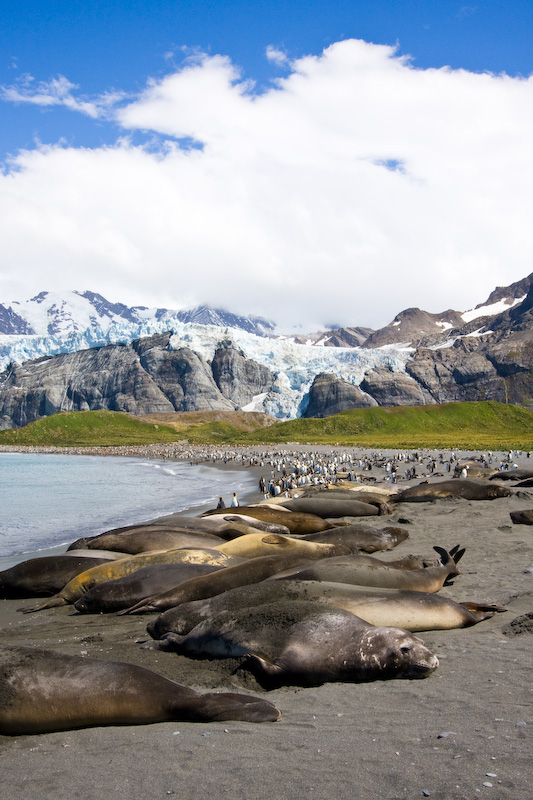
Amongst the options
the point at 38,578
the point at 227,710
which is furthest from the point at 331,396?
the point at 227,710

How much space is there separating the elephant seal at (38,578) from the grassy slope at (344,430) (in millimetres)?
70492

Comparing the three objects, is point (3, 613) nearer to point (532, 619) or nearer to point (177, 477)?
point (532, 619)

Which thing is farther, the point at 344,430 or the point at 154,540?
the point at 344,430

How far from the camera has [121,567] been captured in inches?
413

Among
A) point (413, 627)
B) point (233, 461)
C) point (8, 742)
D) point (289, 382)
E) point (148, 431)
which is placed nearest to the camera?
point (8, 742)

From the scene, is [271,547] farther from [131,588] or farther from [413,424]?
[413,424]

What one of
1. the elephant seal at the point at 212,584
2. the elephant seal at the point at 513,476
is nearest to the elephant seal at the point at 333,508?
the elephant seal at the point at 212,584

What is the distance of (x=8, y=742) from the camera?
4652mm

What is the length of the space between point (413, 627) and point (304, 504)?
1140cm

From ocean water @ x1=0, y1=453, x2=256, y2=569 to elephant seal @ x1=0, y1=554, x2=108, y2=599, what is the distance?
12.1ft

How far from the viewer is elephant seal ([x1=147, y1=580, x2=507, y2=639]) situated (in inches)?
275

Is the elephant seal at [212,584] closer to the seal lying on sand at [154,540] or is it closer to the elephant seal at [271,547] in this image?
the elephant seal at [271,547]

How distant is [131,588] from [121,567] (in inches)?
50.1

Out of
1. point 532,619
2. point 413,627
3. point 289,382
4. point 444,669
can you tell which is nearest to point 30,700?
point 444,669
